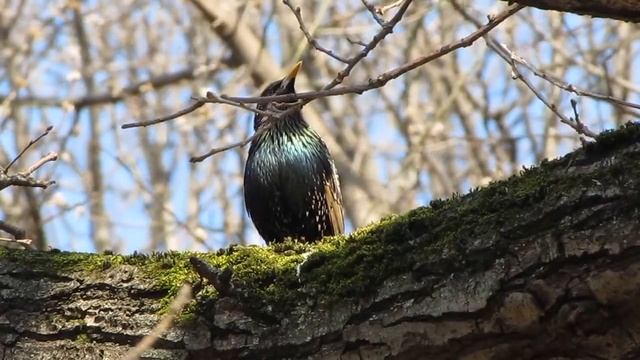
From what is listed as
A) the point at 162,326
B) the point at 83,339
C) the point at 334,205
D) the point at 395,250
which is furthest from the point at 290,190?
the point at 162,326

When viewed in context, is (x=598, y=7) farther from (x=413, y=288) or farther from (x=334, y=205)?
(x=334, y=205)

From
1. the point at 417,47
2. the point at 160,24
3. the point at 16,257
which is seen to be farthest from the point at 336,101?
the point at 16,257

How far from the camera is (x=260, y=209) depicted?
4.65m

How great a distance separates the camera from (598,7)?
194cm

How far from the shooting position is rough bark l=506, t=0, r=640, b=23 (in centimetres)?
193

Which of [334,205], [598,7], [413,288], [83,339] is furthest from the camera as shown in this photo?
[334,205]

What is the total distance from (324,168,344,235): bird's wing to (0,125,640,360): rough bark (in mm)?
2225

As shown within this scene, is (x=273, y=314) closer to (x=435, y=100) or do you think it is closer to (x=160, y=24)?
(x=435, y=100)

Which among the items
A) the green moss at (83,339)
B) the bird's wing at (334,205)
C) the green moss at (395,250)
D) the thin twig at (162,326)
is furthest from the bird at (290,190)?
the thin twig at (162,326)

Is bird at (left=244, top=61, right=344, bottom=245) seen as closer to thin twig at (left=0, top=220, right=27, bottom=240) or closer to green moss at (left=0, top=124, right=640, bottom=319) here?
thin twig at (left=0, top=220, right=27, bottom=240)

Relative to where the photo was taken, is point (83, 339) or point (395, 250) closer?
point (395, 250)

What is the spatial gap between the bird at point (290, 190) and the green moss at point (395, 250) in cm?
208

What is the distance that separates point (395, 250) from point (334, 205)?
261 centimetres

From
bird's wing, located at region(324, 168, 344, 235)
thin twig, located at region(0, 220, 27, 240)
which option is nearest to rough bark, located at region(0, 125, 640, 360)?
thin twig, located at region(0, 220, 27, 240)
